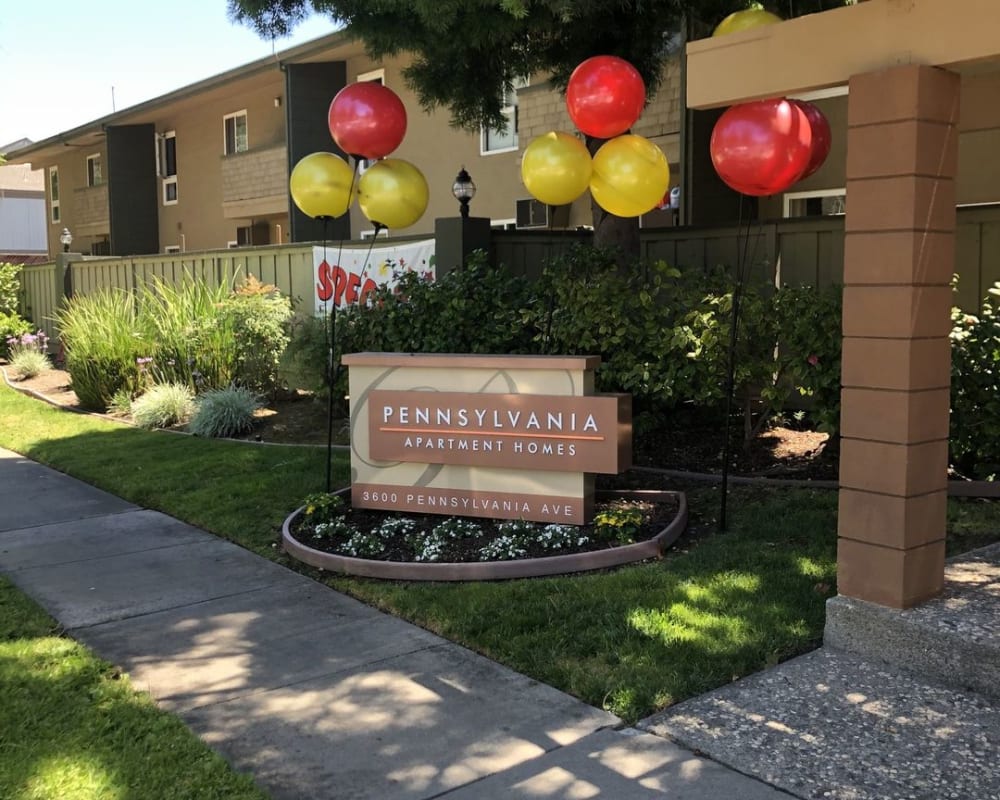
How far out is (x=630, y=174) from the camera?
5754mm

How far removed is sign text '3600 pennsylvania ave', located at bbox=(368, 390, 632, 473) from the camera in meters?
5.79

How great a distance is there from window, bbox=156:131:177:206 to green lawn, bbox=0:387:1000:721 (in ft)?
68.5

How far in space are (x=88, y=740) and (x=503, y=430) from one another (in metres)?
3.11

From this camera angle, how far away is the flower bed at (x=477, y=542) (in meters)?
5.40

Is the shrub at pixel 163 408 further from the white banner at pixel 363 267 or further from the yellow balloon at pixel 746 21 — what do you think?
the yellow balloon at pixel 746 21

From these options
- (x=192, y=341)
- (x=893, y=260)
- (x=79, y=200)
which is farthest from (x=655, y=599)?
(x=79, y=200)

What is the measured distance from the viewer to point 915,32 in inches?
152

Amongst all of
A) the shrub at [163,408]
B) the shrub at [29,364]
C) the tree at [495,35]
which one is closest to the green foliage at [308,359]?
the shrub at [163,408]

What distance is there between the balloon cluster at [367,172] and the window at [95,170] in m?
25.3

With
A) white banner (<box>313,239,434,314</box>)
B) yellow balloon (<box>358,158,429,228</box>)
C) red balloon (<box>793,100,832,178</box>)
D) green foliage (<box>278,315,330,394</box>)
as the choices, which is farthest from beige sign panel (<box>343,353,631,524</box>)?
white banner (<box>313,239,434,314</box>)

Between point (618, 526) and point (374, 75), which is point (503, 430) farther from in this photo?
point (374, 75)

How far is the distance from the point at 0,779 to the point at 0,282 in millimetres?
18268

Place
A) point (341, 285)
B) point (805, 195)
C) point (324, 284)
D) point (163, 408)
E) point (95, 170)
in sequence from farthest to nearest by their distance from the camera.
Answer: point (95, 170) < point (805, 195) < point (324, 284) < point (341, 285) < point (163, 408)

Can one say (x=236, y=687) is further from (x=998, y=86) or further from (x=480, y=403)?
(x=998, y=86)
